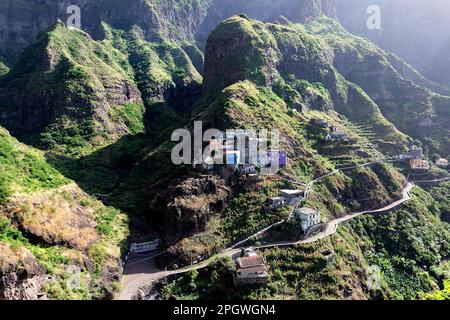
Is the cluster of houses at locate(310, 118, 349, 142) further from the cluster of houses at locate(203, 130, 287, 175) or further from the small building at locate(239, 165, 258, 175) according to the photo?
the small building at locate(239, 165, 258, 175)

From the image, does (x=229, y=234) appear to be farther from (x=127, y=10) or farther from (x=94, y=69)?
(x=127, y=10)

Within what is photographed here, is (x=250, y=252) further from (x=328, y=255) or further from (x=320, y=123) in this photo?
(x=320, y=123)

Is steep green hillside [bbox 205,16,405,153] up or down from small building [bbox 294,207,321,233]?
up

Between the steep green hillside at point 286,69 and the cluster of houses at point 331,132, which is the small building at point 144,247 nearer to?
the cluster of houses at point 331,132

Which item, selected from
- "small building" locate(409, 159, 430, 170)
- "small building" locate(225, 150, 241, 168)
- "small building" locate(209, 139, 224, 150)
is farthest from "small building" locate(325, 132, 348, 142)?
"small building" locate(225, 150, 241, 168)

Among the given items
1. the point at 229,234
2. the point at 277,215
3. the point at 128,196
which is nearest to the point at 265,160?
the point at 277,215

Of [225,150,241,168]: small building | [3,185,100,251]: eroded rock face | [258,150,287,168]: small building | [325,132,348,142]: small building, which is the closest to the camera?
[3,185,100,251]: eroded rock face
